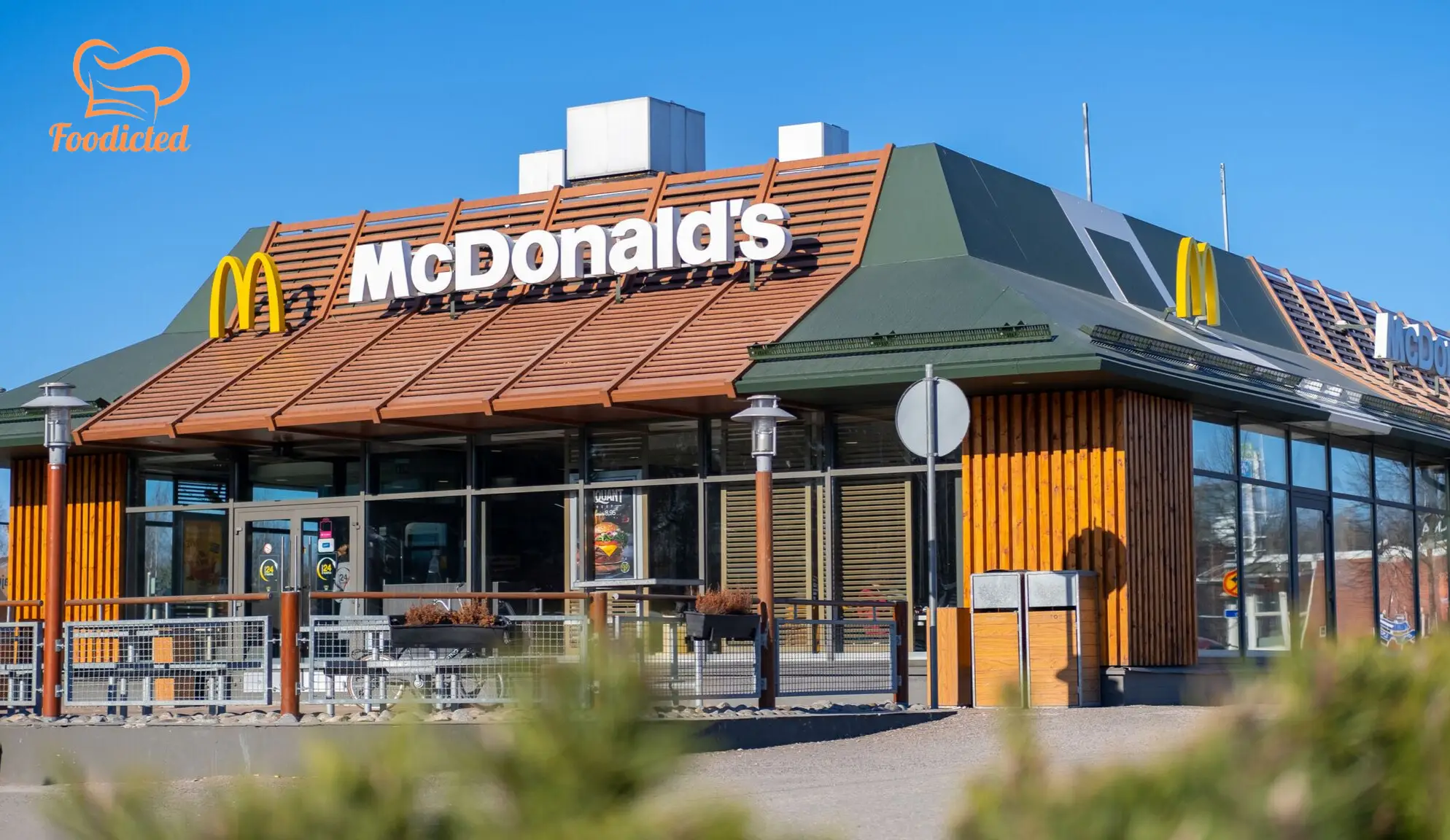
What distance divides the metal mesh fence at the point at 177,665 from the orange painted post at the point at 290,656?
0.31 meters

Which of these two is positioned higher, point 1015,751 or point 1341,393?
point 1341,393

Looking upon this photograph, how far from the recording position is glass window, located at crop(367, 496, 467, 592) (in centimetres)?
2039

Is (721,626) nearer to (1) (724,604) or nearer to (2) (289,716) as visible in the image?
(1) (724,604)

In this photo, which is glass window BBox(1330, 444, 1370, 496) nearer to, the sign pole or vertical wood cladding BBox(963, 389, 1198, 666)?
vertical wood cladding BBox(963, 389, 1198, 666)

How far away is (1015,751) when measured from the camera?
2135 millimetres

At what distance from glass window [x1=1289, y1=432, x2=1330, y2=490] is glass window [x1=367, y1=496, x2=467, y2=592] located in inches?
380

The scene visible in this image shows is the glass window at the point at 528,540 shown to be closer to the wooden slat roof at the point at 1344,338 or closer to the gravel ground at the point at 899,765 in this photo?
the gravel ground at the point at 899,765

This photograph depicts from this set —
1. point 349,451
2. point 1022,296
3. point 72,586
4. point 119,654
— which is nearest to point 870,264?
point 1022,296

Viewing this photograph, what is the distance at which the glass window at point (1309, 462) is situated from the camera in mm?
20688

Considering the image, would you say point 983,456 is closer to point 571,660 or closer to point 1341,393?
point 1341,393

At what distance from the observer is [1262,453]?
19.8 metres

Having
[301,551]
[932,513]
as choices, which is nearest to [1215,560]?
[932,513]

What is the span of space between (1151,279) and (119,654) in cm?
1315

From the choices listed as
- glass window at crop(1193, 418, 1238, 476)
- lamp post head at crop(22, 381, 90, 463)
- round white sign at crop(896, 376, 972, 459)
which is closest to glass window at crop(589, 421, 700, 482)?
glass window at crop(1193, 418, 1238, 476)
